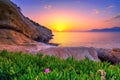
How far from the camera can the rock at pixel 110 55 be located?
10.8 metres

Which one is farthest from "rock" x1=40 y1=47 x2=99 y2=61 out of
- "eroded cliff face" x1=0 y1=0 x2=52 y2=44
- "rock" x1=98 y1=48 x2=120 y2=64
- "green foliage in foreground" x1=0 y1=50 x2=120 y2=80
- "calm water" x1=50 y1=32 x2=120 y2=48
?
"calm water" x1=50 y1=32 x2=120 y2=48

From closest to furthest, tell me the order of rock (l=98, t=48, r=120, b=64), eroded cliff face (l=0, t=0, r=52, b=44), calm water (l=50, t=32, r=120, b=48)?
rock (l=98, t=48, r=120, b=64)
eroded cliff face (l=0, t=0, r=52, b=44)
calm water (l=50, t=32, r=120, b=48)

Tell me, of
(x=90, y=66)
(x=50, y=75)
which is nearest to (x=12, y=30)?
(x=90, y=66)

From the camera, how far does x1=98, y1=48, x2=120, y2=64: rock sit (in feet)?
35.4

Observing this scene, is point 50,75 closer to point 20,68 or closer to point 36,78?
point 36,78

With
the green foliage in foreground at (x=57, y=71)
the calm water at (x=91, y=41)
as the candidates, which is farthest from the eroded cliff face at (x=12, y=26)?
the green foliage in foreground at (x=57, y=71)

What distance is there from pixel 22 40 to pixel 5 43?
1267 millimetres

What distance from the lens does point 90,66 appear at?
4.99 metres

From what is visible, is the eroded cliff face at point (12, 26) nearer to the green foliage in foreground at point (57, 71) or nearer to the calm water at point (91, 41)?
the calm water at point (91, 41)

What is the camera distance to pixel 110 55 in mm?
11055

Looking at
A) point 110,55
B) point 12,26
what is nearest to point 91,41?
point 12,26

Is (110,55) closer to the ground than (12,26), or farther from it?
closer to the ground

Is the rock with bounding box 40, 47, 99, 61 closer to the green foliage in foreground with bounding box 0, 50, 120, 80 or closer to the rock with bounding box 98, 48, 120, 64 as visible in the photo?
the rock with bounding box 98, 48, 120, 64

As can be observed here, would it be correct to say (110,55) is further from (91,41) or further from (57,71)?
(91,41)
